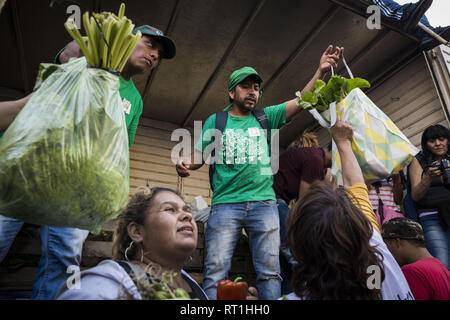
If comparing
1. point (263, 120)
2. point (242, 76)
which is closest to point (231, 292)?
point (263, 120)

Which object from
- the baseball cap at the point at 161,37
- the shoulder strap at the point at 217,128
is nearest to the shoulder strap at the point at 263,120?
the shoulder strap at the point at 217,128

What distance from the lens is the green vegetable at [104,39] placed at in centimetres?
138

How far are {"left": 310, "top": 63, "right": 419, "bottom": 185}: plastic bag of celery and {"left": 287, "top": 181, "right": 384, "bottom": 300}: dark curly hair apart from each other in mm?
888

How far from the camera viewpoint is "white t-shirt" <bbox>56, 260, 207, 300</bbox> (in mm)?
1206

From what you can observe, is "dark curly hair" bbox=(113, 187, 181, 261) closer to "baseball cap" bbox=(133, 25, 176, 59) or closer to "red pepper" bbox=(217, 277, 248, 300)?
"red pepper" bbox=(217, 277, 248, 300)

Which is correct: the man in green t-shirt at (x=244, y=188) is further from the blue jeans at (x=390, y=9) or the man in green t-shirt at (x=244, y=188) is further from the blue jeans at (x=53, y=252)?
the blue jeans at (x=390, y=9)

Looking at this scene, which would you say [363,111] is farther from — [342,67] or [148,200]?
[342,67]

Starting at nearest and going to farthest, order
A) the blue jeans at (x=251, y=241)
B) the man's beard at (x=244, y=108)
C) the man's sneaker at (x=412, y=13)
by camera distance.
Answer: the blue jeans at (x=251, y=241) → the man's beard at (x=244, y=108) → the man's sneaker at (x=412, y=13)

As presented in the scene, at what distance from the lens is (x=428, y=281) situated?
2322mm

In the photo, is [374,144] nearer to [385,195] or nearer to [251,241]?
[251,241]

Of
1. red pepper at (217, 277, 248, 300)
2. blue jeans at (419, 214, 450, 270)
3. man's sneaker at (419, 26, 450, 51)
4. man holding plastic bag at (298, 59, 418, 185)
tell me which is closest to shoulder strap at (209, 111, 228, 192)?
man holding plastic bag at (298, 59, 418, 185)

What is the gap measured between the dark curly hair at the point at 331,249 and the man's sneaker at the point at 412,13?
3.82 metres

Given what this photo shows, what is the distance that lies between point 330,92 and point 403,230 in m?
1.44
